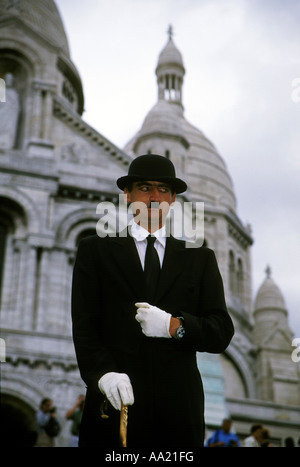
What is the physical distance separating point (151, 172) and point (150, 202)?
0.54 ft

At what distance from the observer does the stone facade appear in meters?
20.0

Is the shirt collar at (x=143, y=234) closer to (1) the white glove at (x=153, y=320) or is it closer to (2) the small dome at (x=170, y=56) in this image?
(1) the white glove at (x=153, y=320)

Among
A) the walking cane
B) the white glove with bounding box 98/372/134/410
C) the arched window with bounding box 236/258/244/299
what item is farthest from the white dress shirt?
the arched window with bounding box 236/258/244/299

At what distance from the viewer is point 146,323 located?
12.4 ft

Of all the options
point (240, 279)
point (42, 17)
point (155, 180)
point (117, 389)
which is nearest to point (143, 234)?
point (155, 180)

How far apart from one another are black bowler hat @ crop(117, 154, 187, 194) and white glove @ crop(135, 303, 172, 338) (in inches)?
29.9

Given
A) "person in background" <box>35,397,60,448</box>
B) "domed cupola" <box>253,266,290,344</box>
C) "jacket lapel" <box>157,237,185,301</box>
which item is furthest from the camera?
"domed cupola" <box>253,266,290,344</box>

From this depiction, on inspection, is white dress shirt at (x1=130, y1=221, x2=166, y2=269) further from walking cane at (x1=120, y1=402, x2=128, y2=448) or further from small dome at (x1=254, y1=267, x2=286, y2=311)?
small dome at (x1=254, y1=267, x2=286, y2=311)

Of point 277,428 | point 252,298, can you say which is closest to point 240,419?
point 277,428

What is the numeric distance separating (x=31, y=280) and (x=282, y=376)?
13.3 m

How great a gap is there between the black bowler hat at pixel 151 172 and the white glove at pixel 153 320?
29.9 inches

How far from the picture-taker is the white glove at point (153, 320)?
3758mm

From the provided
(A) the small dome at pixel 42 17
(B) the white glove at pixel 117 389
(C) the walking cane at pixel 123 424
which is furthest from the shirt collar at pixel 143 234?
(A) the small dome at pixel 42 17

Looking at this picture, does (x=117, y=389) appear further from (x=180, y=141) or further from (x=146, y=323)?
(x=180, y=141)
